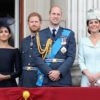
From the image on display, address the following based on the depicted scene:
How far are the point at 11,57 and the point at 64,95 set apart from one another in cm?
89

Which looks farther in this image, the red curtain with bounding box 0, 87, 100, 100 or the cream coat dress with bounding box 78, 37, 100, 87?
the cream coat dress with bounding box 78, 37, 100, 87

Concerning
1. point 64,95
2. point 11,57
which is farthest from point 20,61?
point 64,95

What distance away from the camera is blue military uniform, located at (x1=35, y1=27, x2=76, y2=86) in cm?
554

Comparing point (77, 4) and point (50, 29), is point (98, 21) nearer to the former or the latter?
point (50, 29)

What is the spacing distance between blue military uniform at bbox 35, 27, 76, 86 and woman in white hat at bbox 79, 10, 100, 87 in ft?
0.43

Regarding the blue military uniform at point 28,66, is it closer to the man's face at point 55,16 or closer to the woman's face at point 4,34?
the woman's face at point 4,34

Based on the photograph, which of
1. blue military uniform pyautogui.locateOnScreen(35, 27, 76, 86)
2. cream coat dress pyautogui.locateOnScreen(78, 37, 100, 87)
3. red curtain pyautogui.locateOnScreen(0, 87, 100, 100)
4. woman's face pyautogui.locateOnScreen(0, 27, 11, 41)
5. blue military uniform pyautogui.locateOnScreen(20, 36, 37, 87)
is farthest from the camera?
woman's face pyautogui.locateOnScreen(0, 27, 11, 41)

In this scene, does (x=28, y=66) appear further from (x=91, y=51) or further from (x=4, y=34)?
(x=91, y=51)

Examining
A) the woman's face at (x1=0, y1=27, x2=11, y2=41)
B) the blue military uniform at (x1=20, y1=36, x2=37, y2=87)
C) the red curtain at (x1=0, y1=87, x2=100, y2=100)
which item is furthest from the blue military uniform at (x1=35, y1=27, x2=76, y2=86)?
the woman's face at (x1=0, y1=27, x2=11, y2=41)

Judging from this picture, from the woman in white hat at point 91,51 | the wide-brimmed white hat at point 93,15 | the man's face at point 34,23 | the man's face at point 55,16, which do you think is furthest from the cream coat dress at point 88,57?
the man's face at point 34,23

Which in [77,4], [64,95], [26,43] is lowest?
[64,95]

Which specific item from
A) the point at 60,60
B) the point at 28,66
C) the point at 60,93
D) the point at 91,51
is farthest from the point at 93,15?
the point at 60,93

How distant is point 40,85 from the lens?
5641 mm

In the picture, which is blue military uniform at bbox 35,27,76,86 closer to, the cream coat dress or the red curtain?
the cream coat dress
